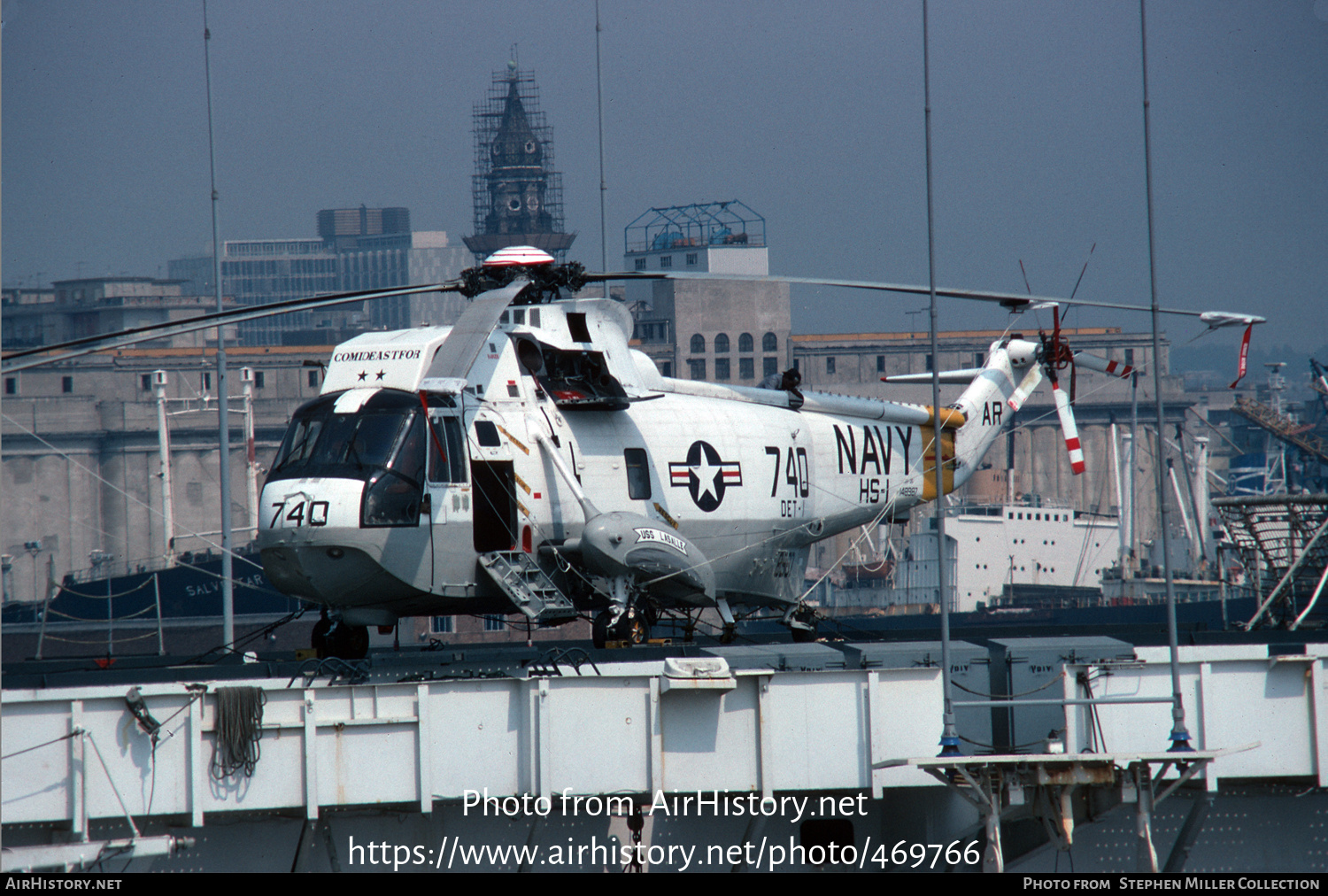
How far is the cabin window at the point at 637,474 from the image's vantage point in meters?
19.4

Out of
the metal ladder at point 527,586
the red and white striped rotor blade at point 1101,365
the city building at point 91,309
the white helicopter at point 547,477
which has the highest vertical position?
the city building at point 91,309

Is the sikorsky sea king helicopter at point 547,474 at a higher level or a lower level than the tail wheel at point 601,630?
higher

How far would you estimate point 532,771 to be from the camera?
13031 mm

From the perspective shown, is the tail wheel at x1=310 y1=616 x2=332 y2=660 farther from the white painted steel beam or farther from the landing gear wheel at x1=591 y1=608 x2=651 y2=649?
the white painted steel beam

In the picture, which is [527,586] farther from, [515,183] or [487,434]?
[515,183]

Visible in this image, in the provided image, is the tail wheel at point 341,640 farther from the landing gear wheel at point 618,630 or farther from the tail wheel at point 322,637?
the landing gear wheel at point 618,630

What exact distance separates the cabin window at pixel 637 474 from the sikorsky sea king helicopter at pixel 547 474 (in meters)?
0.03

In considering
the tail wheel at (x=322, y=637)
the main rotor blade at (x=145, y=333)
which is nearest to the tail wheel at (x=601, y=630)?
the tail wheel at (x=322, y=637)

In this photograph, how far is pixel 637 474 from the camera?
64.0ft

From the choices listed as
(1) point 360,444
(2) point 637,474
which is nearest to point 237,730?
(1) point 360,444

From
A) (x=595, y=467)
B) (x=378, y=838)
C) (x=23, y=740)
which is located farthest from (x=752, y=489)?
(x=23, y=740)

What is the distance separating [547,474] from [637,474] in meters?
1.57

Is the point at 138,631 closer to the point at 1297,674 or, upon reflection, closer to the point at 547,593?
the point at 547,593

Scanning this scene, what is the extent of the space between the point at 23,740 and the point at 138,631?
180ft
